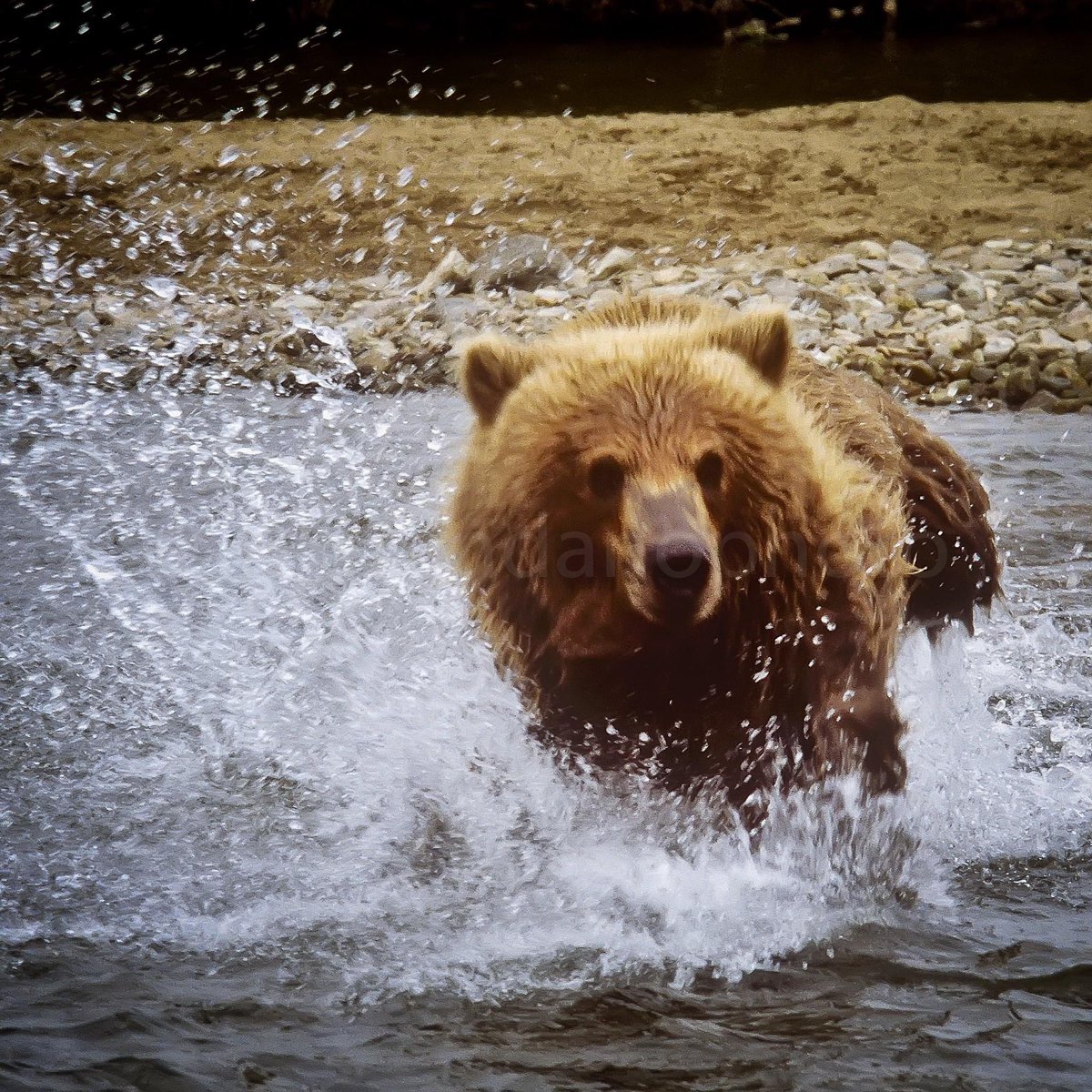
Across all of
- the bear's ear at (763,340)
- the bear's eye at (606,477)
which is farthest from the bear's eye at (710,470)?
the bear's ear at (763,340)

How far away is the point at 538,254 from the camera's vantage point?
6.44 m

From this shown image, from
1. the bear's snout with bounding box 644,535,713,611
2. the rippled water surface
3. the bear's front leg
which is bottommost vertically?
the rippled water surface

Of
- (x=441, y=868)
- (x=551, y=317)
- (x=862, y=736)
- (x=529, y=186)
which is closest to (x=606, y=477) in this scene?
(x=862, y=736)

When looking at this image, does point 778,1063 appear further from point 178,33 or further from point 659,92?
point 178,33

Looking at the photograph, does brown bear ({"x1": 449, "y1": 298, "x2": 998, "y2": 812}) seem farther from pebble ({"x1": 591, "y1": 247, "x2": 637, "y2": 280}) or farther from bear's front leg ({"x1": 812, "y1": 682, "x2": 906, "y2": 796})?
pebble ({"x1": 591, "y1": 247, "x2": 637, "y2": 280})

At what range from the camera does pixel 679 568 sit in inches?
78.6

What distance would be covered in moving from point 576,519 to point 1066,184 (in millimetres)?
6520

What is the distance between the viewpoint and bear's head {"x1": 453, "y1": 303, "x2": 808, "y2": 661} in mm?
2096

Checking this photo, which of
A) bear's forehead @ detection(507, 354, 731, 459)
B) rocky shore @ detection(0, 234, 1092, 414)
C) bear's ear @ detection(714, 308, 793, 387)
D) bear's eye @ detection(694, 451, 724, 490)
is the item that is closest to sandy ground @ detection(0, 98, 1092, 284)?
rocky shore @ detection(0, 234, 1092, 414)

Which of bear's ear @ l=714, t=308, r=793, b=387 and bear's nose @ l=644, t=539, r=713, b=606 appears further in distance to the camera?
bear's ear @ l=714, t=308, r=793, b=387

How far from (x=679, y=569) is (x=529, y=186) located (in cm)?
628

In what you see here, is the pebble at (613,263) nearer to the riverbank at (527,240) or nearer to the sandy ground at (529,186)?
the riverbank at (527,240)

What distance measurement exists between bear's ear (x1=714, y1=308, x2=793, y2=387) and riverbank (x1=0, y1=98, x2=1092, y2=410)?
3.09m

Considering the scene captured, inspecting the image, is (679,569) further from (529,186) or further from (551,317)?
(529,186)
